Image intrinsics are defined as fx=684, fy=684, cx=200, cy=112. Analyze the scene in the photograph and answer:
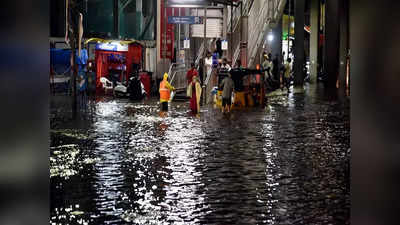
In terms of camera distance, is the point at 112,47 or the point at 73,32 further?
the point at 112,47

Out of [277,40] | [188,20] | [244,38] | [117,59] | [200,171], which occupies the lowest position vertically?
[200,171]

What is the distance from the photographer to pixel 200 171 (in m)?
11.1

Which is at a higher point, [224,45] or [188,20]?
[188,20]

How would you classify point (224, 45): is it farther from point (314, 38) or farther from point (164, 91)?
point (314, 38)

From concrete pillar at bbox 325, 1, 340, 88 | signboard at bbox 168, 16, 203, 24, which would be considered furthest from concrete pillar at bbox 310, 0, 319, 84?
signboard at bbox 168, 16, 203, 24

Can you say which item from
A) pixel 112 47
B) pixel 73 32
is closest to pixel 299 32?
pixel 112 47

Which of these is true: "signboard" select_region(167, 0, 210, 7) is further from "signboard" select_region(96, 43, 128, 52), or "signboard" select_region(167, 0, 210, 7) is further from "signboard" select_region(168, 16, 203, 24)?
"signboard" select_region(96, 43, 128, 52)

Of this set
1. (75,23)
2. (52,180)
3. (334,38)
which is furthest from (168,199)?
(334,38)

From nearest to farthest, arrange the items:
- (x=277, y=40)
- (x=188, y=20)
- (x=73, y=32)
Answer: (x=73, y=32) < (x=188, y=20) < (x=277, y=40)

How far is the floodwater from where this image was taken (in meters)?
8.03

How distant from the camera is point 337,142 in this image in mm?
15188

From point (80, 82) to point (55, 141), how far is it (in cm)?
2483

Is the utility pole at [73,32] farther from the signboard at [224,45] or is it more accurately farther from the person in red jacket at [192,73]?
the signboard at [224,45]
